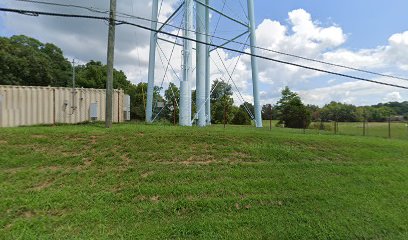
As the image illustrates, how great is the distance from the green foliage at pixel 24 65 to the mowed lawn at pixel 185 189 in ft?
110

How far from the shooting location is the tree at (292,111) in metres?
34.0

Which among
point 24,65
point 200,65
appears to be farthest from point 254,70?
point 24,65

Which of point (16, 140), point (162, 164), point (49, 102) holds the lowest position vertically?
point (162, 164)

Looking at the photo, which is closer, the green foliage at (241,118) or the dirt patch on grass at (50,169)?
the dirt patch on grass at (50,169)

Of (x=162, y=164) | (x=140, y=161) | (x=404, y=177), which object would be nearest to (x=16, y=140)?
(x=140, y=161)

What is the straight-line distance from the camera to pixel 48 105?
14.0 meters

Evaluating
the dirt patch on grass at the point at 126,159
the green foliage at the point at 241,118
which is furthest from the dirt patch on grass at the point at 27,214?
the green foliage at the point at 241,118

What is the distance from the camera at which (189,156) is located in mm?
7695

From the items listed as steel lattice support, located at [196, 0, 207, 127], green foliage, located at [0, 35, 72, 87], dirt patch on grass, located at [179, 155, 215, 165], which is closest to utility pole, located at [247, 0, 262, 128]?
steel lattice support, located at [196, 0, 207, 127]

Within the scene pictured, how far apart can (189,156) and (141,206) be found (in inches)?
103

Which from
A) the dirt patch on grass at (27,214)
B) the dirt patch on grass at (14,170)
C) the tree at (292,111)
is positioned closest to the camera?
the dirt patch on grass at (27,214)

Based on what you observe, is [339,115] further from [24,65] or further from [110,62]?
[24,65]

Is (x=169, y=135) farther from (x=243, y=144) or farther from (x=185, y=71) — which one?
(x=185, y=71)

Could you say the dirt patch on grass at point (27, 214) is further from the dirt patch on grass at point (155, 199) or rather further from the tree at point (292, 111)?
the tree at point (292, 111)
